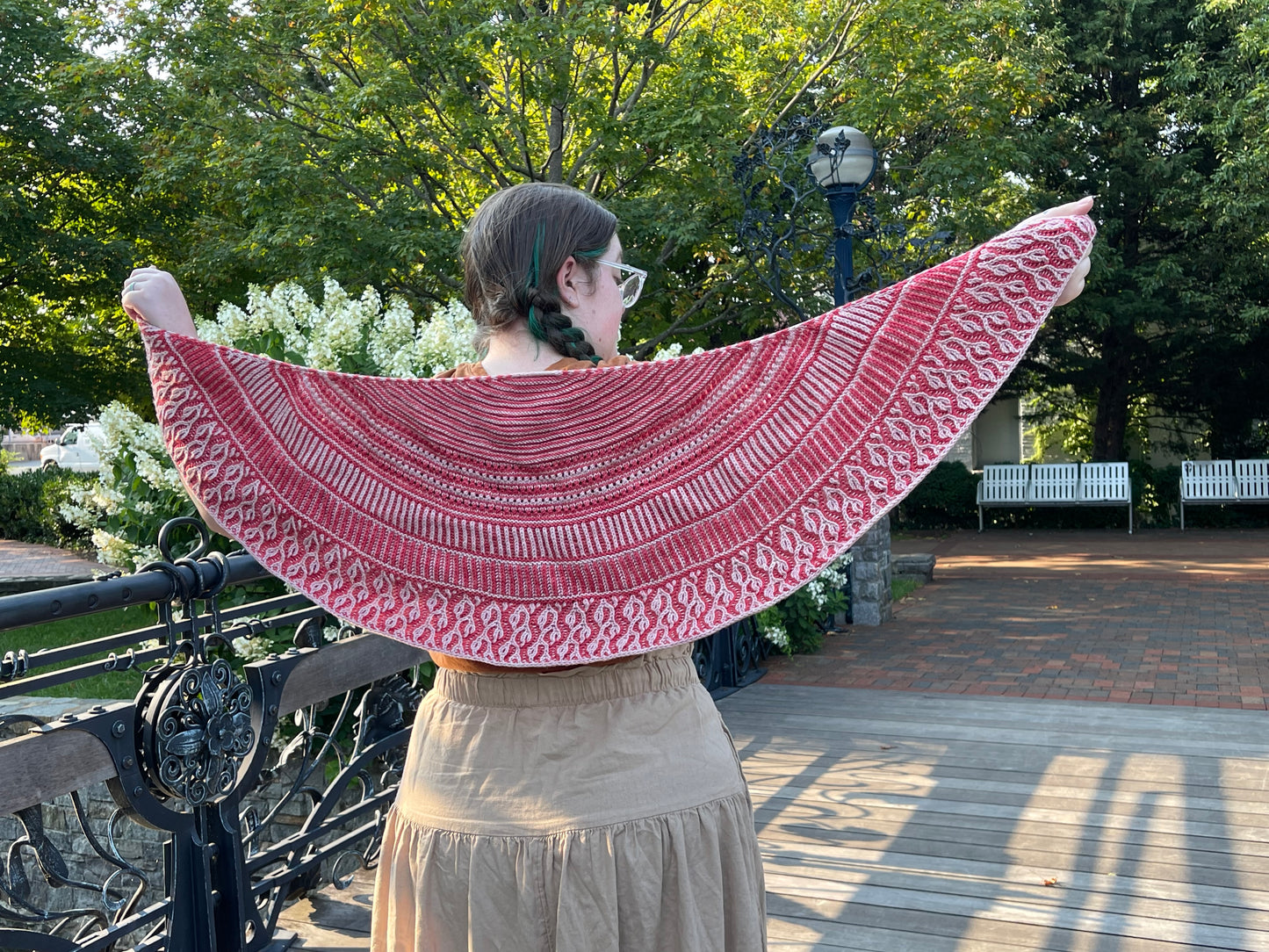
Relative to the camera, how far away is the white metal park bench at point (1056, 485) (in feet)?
56.4

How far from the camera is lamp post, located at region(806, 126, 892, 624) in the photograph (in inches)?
313

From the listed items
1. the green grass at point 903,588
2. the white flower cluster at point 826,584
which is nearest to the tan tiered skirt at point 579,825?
the white flower cluster at point 826,584

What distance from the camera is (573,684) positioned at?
149 cm

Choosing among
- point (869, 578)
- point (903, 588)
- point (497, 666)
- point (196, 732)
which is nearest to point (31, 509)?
point (903, 588)

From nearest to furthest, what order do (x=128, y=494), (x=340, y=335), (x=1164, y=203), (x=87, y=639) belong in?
1. (x=340, y=335)
2. (x=128, y=494)
3. (x=87, y=639)
4. (x=1164, y=203)

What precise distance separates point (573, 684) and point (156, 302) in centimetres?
77

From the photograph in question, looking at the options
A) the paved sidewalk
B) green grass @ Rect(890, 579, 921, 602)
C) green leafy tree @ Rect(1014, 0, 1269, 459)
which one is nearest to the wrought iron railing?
green grass @ Rect(890, 579, 921, 602)

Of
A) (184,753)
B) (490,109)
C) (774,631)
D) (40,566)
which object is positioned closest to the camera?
(184,753)

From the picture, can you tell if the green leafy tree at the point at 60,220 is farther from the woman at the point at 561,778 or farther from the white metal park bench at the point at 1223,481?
the white metal park bench at the point at 1223,481

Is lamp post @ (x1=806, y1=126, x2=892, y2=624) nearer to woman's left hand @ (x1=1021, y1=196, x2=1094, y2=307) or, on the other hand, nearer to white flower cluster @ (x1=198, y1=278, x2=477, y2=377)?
white flower cluster @ (x1=198, y1=278, x2=477, y2=377)

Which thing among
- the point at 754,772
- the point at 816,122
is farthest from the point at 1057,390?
the point at 754,772

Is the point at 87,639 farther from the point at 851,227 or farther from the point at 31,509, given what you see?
the point at 31,509

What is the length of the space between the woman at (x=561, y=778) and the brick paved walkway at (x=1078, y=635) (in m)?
5.07

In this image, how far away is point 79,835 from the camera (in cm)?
575
